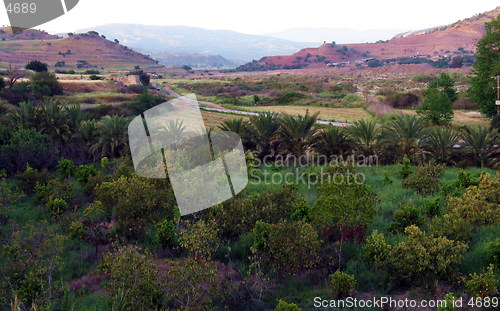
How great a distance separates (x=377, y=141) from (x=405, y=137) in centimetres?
82

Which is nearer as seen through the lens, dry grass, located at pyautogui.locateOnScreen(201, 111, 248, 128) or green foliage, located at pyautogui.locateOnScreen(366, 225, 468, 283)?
green foliage, located at pyautogui.locateOnScreen(366, 225, 468, 283)

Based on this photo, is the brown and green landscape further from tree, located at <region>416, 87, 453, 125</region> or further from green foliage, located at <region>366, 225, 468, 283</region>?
tree, located at <region>416, 87, 453, 125</region>

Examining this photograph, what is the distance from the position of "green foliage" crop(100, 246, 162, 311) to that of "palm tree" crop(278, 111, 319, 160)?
7.63 meters

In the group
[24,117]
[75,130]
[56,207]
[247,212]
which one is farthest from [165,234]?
[24,117]

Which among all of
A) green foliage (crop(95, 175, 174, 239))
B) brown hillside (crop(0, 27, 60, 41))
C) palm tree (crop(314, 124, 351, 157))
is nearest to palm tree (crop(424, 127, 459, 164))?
palm tree (crop(314, 124, 351, 157))

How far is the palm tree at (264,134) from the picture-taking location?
12.1m

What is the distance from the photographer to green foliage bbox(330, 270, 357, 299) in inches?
183

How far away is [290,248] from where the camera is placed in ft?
17.1

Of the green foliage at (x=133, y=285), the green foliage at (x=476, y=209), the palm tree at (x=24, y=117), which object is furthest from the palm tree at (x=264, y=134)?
the green foliage at (x=133, y=285)

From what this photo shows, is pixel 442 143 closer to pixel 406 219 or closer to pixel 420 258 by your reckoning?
pixel 406 219

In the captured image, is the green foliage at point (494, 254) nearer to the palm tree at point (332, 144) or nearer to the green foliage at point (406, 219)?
the green foliage at point (406, 219)

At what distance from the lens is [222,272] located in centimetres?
521

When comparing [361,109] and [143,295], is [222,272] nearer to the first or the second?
[143,295]

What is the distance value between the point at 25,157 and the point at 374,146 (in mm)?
9811
